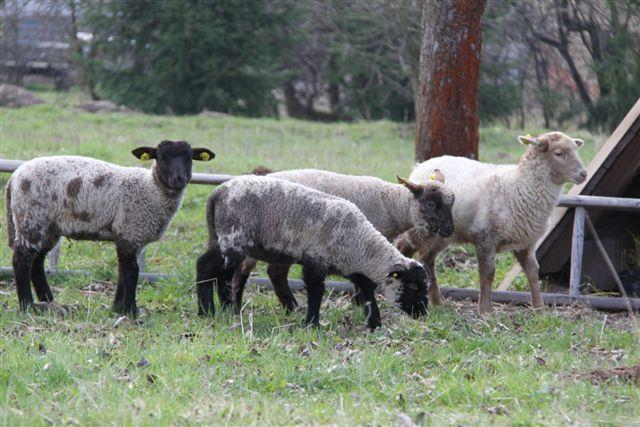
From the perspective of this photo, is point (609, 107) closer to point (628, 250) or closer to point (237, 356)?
point (628, 250)

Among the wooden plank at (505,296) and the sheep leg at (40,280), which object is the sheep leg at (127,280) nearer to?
the sheep leg at (40,280)

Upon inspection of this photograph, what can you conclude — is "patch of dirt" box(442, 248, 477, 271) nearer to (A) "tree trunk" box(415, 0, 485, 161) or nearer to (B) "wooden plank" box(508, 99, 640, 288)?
(B) "wooden plank" box(508, 99, 640, 288)

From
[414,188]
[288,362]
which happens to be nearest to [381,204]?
[414,188]

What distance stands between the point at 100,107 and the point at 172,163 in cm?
1591

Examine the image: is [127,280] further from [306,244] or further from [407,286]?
[407,286]

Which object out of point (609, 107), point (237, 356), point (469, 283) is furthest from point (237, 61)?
point (237, 356)

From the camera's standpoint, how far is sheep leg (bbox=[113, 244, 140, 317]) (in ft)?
25.7

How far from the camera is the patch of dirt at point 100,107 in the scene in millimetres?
22388

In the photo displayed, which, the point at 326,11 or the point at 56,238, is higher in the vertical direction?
the point at 326,11

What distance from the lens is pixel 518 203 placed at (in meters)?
8.39

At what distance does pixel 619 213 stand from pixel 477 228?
227 centimetres

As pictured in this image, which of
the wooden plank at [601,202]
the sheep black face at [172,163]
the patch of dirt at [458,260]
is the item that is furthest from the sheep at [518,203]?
the sheep black face at [172,163]

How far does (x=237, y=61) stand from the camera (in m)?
25.3

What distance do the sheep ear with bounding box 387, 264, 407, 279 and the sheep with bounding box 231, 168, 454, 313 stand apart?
2.43 feet
